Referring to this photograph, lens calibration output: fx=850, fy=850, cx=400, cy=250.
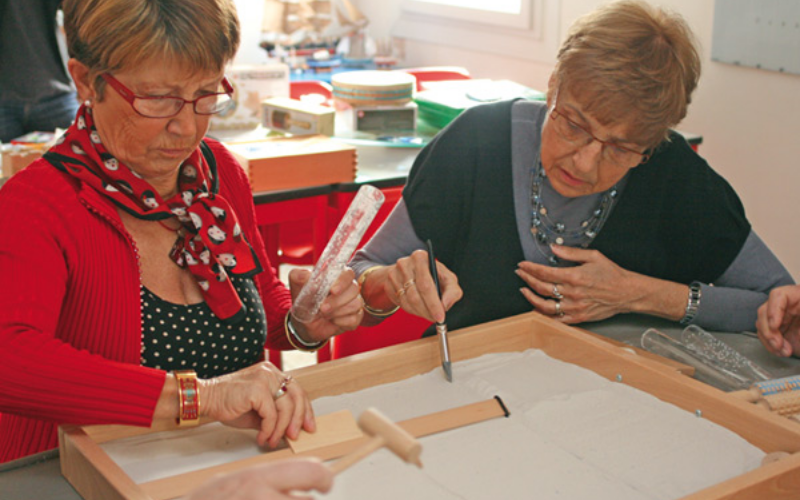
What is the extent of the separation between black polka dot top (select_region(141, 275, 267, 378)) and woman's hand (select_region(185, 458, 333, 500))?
74cm

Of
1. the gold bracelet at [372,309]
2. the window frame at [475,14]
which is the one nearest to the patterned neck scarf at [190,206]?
the gold bracelet at [372,309]

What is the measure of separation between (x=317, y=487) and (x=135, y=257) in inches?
30.4

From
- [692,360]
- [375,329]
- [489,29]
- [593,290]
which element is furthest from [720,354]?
[489,29]

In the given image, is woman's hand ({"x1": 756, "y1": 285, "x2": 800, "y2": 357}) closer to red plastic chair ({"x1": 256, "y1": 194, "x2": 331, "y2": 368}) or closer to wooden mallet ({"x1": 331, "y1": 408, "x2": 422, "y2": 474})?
wooden mallet ({"x1": 331, "y1": 408, "x2": 422, "y2": 474})

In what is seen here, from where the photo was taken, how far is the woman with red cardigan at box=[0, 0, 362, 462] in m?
1.10

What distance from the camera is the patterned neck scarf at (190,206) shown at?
1.26 m

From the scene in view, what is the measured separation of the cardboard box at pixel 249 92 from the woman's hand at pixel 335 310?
133 centimetres

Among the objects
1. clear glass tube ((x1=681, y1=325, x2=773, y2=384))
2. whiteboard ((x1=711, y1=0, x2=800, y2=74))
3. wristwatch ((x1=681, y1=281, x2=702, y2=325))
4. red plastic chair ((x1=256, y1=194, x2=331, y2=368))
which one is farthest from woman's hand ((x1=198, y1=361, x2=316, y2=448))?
whiteboard ((x1=711, y1=0, x2=800, y2=74))

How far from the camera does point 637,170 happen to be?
167 cm

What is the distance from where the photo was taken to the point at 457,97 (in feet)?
9.33

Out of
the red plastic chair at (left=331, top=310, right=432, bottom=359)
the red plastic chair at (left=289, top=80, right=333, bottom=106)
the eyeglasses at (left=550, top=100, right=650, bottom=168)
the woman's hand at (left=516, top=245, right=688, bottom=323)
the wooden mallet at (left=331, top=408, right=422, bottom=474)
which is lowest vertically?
the red plastic chair at (left=331, top=310, right=432, bottom=359)

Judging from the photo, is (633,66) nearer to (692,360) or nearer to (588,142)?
(588,142)

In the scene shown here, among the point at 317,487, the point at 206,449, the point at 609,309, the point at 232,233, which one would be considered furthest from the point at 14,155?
the point at 317,487

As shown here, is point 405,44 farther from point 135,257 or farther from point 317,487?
point 317,487
